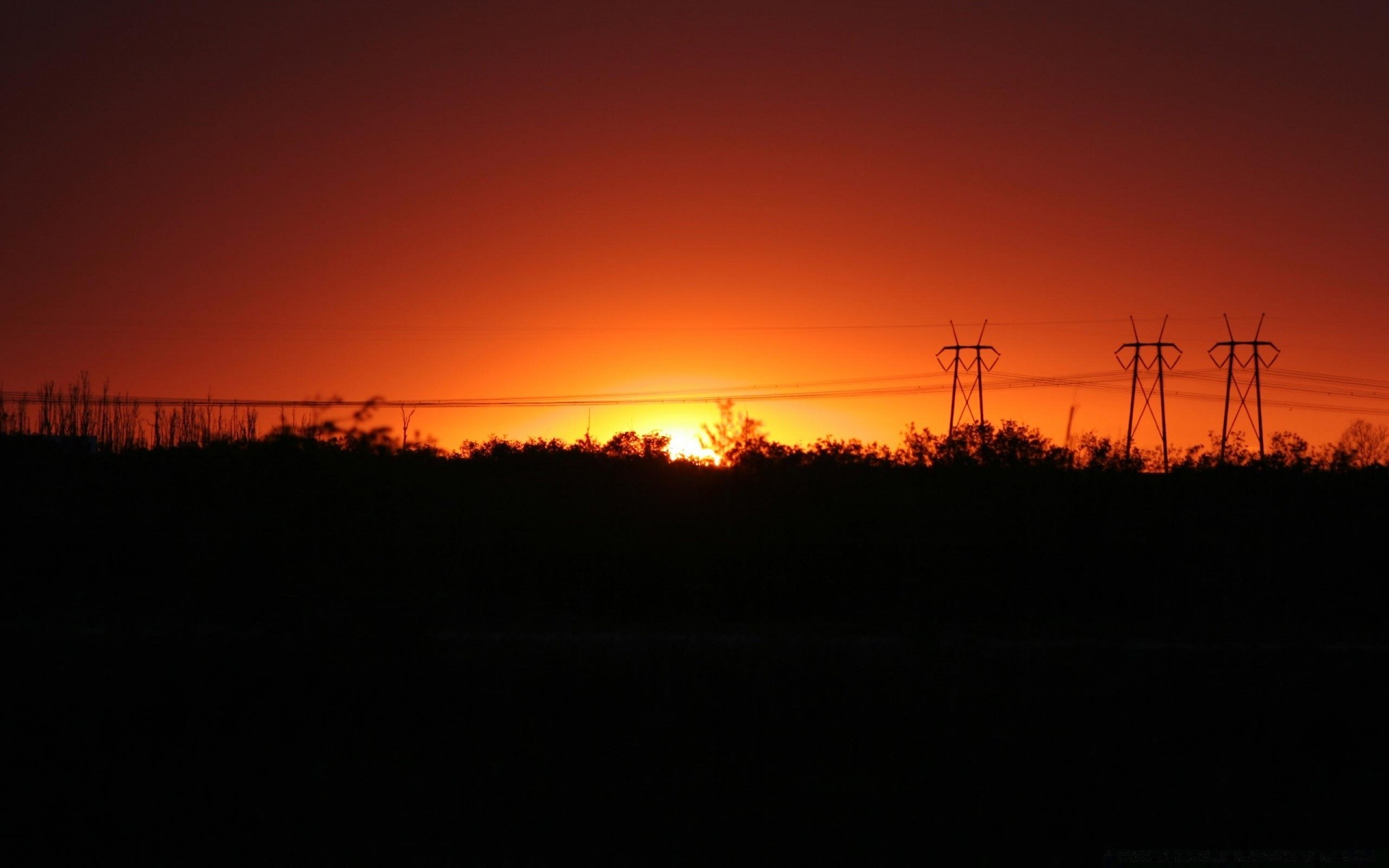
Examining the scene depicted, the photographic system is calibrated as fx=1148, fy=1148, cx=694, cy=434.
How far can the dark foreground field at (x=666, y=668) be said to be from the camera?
14070 millimetres

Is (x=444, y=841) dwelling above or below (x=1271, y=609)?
below

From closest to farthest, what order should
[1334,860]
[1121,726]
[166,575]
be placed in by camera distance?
[1334,860]
[1121,726]
[166,575]

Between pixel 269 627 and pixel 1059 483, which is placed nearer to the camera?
pixel 269 627

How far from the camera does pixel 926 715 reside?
659 inches

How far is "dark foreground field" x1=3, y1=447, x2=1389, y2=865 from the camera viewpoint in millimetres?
14070

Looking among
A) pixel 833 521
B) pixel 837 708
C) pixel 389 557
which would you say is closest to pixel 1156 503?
pixel 833 521

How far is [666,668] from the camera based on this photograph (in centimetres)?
1703

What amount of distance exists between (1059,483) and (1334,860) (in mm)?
13932

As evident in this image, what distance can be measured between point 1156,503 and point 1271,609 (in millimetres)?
3253

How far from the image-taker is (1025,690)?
1706 centimetres

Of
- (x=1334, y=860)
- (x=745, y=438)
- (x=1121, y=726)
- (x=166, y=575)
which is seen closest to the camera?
(x=1334, y=860)

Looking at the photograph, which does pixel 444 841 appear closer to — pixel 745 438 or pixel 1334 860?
pixel 1334 860

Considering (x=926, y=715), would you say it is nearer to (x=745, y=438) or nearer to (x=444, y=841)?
(x=444, y=841)

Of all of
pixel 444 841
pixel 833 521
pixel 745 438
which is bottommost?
pixel 444 841
